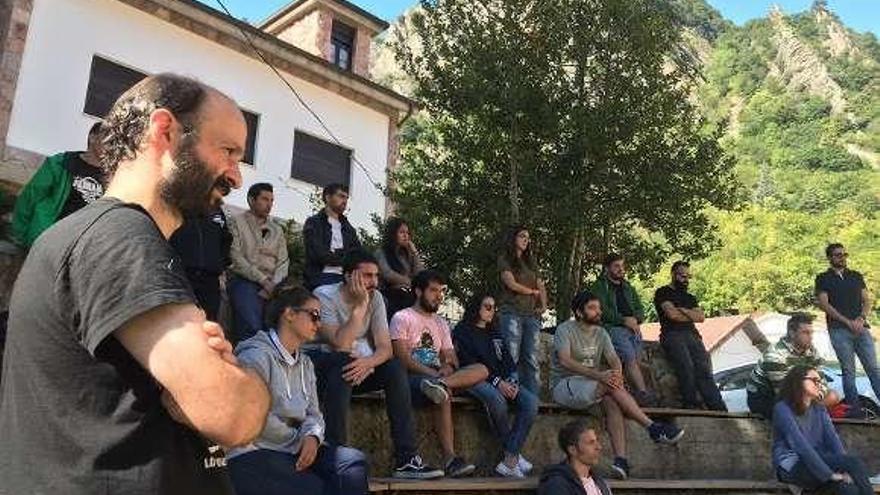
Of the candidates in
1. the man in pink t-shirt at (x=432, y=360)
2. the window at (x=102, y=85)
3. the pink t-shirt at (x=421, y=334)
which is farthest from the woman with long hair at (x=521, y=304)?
the window at (x=102, y=85)

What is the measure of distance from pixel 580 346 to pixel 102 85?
1029cm

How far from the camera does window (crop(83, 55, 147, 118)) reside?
43.4 feet

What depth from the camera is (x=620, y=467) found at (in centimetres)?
670

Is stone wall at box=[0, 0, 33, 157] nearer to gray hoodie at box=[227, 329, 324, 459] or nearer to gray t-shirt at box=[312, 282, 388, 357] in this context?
gray t-shirt at box=[312, 282, 388, 357]

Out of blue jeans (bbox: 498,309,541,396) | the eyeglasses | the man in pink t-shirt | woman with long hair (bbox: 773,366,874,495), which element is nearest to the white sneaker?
the man in pink t-shirt

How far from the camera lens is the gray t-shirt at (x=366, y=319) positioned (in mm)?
6051

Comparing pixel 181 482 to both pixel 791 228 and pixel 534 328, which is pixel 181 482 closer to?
pixel 534 328

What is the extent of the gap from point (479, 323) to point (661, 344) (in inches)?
129

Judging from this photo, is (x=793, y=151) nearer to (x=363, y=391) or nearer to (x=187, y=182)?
(x=363, y=391)

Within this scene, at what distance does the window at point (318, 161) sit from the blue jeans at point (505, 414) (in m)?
10.6

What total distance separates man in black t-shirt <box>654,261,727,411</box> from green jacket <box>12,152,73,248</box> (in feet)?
22.5

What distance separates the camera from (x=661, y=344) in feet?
31.0

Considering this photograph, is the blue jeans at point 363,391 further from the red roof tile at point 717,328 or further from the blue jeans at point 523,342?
the red roof tile at point 717,328

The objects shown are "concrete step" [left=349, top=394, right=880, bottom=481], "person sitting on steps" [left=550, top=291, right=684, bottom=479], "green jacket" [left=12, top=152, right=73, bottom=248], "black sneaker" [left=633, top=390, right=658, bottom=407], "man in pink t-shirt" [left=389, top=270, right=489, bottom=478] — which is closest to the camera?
"green jacket" [left=12, top=152, right=73, bottom=248]
